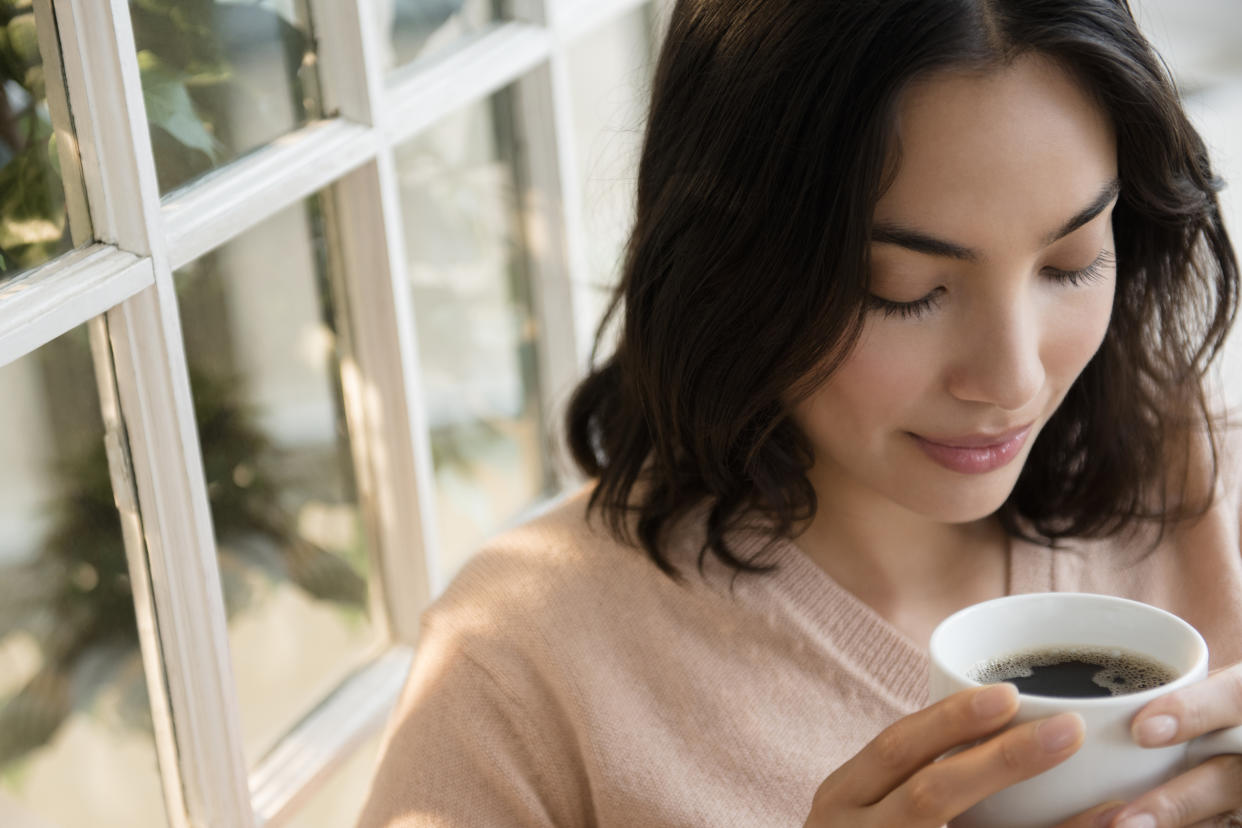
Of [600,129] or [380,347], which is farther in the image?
[600,129]

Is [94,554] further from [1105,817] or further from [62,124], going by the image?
[1105,817]

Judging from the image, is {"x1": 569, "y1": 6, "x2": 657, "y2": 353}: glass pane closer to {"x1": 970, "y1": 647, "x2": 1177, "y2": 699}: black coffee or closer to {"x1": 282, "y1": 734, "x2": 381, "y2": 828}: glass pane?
{"x1": 282, "y1": 734, "x2": 381, "y2": 828}: glass pane

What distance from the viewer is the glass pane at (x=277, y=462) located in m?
1.04

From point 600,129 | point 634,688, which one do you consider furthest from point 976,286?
point 600,129

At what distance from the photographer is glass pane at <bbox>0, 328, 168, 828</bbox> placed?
0.86 metres

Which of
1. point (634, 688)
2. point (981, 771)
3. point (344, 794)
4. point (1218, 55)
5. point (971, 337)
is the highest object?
point (971, 337)

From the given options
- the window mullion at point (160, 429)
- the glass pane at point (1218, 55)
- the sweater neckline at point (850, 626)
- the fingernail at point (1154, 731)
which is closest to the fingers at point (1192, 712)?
the fingernail at point (1154, 731)

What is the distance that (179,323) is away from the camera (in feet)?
3.05

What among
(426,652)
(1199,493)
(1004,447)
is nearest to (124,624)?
(426,652)

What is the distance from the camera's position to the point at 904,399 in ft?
3.10

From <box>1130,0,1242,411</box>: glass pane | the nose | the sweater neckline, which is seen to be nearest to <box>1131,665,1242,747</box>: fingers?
the nose

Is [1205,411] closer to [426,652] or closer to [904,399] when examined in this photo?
[904,399]

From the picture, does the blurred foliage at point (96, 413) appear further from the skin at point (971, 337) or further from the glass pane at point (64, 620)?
the skin at point (971, 337)

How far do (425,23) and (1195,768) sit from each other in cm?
93
